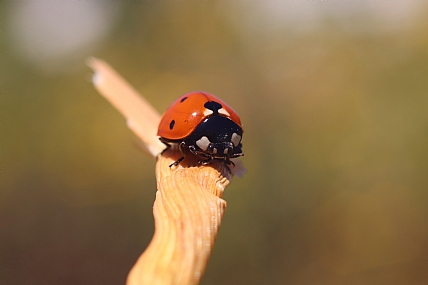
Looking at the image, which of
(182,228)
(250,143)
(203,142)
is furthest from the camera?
(250,143)

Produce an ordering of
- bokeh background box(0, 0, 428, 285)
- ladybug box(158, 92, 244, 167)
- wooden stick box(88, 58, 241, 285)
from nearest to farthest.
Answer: wooden stick box(88, 58, 241, 285) → ladybug box(158, 92, 244, 167) → bokeh background box(0, 0, 428, 285)

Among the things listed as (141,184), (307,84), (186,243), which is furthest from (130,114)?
(307,84)

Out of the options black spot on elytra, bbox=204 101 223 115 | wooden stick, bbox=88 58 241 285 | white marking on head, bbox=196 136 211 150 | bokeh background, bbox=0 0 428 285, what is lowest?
wooden stick, bbox=88 58 241 285

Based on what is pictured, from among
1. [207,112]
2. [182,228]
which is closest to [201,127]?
[207,112]

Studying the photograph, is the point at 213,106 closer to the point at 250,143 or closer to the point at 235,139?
the point at 235,139

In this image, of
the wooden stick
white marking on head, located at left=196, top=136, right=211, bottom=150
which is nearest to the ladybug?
white marking on head, located at left=196, top=136, right=211, bottom=150

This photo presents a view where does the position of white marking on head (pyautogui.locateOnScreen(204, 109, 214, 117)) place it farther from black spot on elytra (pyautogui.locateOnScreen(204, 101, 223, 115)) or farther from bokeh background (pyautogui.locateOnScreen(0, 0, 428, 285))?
bokeh background (pyautogui.locateOnScreen(0, 0, 428, 285))

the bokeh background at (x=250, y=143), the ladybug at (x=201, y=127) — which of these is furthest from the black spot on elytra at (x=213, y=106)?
the bokeh background at (x=250, y=143)

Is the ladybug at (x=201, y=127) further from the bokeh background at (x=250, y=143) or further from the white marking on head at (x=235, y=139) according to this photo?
the bokeh background at (x=250, y=143)
